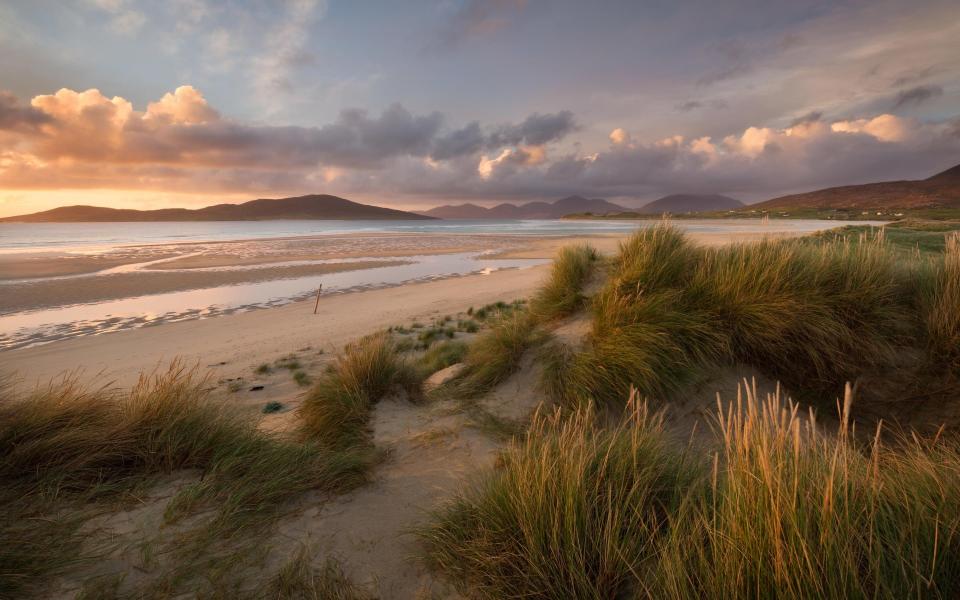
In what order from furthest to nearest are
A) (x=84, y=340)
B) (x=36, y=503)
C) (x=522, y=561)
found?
(x=84, y=340) → (x=36, y=503) → (x=522, y=561)

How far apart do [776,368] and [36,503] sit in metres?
7.41

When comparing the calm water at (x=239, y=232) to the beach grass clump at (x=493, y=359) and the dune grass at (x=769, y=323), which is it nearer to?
the dune grass at (x=769, y=323)

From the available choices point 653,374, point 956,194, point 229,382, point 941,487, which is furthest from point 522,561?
point 956,194

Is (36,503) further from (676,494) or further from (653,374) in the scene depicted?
(653,374)

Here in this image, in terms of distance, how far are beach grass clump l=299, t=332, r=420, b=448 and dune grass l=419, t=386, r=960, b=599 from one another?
2154 millimetres

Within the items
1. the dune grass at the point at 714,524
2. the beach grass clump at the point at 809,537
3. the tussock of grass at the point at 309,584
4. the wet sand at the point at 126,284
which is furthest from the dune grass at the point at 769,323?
the wet sand at the point at 126,284

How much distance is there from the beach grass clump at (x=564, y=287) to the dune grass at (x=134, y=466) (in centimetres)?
397

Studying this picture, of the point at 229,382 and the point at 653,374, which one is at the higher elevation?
the point at 653,374

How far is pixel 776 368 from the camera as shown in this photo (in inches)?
A: 220

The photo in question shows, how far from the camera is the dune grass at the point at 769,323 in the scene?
16.7ft

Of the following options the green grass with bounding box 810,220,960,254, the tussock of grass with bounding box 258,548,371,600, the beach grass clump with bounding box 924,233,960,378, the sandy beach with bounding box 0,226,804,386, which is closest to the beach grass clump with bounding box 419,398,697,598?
the tussock of grass with bounding box 258,548,371,600

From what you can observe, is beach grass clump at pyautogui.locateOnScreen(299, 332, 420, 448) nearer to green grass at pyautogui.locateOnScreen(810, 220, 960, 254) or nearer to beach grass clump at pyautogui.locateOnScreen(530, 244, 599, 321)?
beach grass clump at pyautogui.locateOnScreen(530, 244, 599, 321)

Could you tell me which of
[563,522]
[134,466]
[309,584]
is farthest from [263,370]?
[563,522]

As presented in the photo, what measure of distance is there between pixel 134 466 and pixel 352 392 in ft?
7.45
